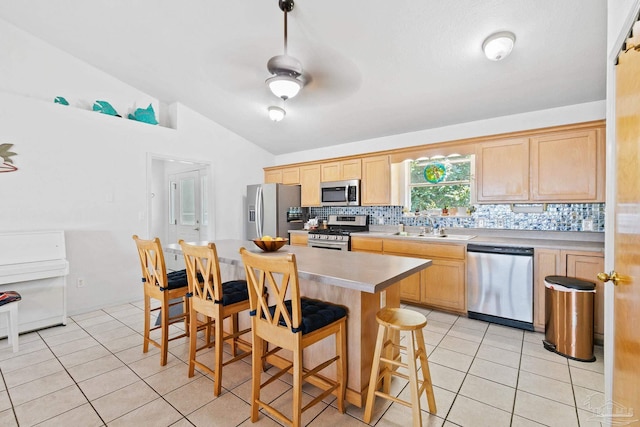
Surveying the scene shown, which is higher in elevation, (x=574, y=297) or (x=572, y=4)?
(x=572, y=4)

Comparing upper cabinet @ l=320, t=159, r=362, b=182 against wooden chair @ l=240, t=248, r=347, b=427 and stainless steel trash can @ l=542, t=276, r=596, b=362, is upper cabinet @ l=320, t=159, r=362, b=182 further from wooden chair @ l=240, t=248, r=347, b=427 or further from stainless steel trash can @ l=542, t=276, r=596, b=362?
wooden chair @ l=240, t=248, r=347, b=427

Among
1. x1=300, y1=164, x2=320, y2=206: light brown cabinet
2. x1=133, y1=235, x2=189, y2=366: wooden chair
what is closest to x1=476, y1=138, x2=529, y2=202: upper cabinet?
x1=300, y1=164, x2=320, y2=206: light brown cabinet

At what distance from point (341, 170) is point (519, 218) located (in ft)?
8.23

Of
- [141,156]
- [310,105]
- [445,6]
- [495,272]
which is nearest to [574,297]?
[495,272]

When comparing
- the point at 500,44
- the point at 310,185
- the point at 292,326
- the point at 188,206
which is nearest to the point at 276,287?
the point at 292,326

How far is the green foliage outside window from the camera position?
13.0 feet

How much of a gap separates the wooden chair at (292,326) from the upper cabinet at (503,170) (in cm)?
259

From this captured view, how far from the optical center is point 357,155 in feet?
15.0

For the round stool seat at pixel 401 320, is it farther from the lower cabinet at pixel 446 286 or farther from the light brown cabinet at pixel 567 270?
the light brown cabinet at pixel 567 270

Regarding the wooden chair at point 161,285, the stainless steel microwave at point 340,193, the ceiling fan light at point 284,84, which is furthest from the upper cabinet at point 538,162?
the wooden chair at point 161,285

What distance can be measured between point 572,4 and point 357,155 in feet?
9.28

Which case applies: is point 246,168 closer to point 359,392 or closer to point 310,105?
point 310,105

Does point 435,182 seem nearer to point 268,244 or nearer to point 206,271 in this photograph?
point 268,244

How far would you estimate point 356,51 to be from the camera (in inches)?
112
